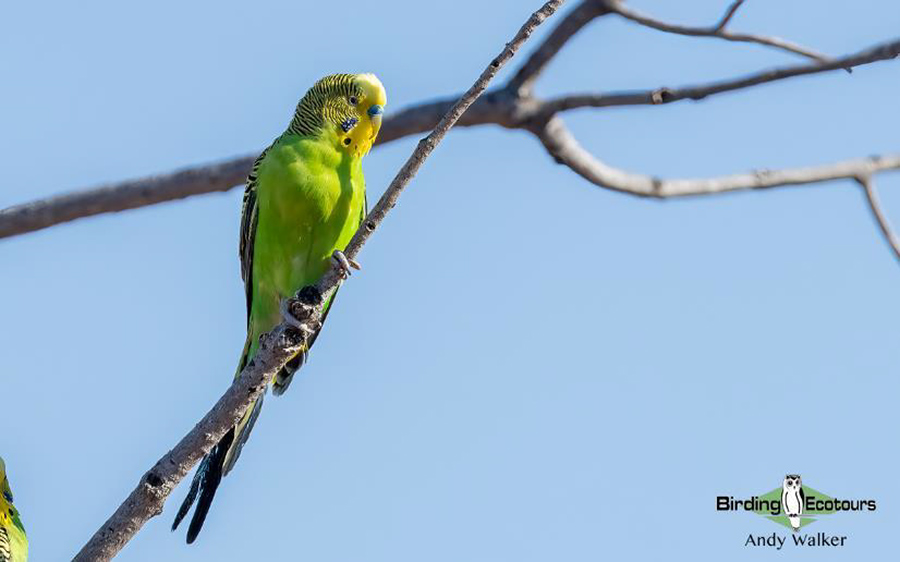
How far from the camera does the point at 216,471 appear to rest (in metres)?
6.45

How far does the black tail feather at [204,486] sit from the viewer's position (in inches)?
247

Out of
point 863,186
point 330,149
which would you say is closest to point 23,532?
point 330,149

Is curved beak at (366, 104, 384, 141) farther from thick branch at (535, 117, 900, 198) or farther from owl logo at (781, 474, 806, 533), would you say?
owl logo at (781, 474, 806, 533)

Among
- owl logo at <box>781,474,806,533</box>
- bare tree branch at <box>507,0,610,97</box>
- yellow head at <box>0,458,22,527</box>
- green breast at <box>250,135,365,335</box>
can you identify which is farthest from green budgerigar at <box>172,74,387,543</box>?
owl logo at <box>781,474,806,533</box>

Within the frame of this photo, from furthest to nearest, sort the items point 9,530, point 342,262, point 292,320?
point 9,530, point 292,320, point 342,262

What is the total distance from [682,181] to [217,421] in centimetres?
394

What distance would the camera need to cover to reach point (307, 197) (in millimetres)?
6879

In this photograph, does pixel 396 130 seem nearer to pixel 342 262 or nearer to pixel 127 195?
pixel 127 195

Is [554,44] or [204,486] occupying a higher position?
[554,44]

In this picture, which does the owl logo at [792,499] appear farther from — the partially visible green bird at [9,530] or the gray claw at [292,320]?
the partially visible green bird at [9,530]

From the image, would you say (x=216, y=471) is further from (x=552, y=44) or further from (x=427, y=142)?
(x=552, y=44)

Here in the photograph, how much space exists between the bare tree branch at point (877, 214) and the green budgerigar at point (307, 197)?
324 centimetres

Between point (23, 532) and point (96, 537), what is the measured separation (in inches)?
107

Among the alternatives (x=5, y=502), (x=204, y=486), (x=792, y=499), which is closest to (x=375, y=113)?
(x=204, y=486)
